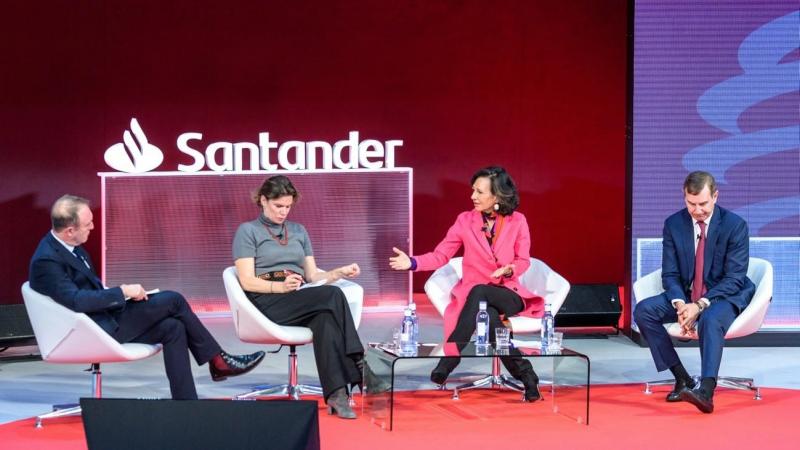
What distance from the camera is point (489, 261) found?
6.05 meters

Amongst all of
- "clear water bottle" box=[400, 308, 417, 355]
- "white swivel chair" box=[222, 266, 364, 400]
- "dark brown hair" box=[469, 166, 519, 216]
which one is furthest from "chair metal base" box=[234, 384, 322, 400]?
"dark brown hair" box=[469, 166, 519, 216]

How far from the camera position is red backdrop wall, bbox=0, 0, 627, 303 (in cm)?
Answer: 909

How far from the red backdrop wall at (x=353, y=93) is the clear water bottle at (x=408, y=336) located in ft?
14.8

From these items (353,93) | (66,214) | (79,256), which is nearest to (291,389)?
(79,256)

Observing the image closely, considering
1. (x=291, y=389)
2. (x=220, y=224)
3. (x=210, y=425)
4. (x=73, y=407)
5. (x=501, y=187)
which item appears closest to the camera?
(x=210, y=425)

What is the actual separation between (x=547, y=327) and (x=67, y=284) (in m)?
2.31

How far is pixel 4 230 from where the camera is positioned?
29.6 ft

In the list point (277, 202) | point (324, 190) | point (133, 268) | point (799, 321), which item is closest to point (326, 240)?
point (324, 190)

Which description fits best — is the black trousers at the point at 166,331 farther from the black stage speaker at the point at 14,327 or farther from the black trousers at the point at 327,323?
the black stage speaker at the point at 14,327

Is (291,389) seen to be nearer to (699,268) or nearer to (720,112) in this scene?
(699,268)

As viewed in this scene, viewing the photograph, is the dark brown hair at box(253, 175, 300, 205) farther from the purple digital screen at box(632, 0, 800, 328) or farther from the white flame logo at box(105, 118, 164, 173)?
the white flame logo at box(105, 118, 164, 173)

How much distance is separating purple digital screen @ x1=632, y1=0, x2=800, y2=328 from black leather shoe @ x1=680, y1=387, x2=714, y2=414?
1968 mm

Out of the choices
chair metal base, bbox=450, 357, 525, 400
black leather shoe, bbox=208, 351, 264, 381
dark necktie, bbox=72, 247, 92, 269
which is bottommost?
chair metal base, bbox=450, 357, 525, 400

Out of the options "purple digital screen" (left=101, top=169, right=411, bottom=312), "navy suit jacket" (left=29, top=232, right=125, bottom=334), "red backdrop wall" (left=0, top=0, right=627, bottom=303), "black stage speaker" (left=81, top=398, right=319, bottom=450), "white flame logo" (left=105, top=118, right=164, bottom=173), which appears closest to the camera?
"black stage speaker" (left=81, top=398, right=319, bottom=450)
